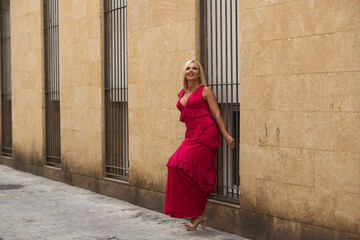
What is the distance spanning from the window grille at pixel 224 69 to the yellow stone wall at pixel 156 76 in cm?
17

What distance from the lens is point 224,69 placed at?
301 inches

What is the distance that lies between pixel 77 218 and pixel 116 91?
266 cm

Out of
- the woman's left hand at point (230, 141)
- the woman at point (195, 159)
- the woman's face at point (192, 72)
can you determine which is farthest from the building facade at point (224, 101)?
the woman's face at point (192, 72)

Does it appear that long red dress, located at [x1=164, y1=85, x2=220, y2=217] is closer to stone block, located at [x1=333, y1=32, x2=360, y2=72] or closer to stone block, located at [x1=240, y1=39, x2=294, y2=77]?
stone block, located at [x1=240, y1=39, x2=294, y2=77]

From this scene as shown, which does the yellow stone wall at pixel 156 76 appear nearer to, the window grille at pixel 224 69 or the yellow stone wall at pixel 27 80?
the window grille at pixel 224 69

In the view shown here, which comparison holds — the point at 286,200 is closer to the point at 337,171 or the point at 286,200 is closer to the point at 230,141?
the point at 337,171

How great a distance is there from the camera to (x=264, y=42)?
6.67 m

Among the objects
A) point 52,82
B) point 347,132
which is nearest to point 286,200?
point 347,132

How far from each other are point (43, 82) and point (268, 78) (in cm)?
740

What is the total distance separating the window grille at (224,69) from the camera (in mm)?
7438

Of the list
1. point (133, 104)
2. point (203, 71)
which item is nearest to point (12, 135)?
point (133, 104)

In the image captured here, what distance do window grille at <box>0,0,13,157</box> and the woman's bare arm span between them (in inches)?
361

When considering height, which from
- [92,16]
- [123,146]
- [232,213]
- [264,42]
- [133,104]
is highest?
[92,16]

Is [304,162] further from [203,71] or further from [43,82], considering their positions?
[43,82]
